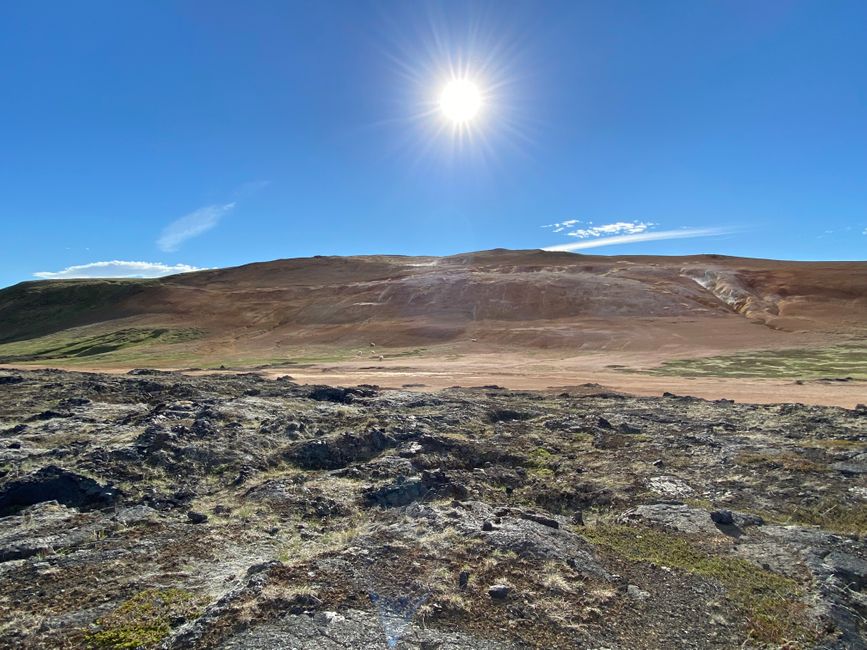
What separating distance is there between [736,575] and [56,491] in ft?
39.8


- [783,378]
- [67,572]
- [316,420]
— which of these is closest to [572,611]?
[67,572]

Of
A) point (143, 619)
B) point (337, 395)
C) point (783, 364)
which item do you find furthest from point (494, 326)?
point (143, 619)

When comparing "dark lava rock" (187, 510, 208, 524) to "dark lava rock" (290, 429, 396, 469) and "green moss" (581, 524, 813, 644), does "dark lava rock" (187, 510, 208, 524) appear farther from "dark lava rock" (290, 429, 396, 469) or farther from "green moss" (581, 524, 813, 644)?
"green moss" (581, 524, 813, 644)

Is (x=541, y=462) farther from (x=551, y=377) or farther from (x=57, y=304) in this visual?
(x=57, y=304)

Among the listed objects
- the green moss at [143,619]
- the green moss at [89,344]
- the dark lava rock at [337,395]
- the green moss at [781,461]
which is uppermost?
the green moss at [89,344]

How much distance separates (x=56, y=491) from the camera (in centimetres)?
1027

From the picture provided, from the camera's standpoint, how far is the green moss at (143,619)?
5996 mm

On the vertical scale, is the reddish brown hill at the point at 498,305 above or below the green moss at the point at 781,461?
above

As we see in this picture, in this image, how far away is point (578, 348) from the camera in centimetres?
5628

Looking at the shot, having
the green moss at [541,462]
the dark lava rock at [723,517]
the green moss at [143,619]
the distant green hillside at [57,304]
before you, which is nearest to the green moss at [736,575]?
the dark lava rock at [723,517]

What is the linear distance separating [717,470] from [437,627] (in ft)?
31.0

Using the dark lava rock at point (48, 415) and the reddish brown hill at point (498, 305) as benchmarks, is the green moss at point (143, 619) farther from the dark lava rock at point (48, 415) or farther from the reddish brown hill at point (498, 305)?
the reddish brown hill at point (498, 305)

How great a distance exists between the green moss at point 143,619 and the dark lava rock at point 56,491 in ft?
13.6

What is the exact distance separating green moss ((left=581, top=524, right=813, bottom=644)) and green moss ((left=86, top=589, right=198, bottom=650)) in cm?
637
